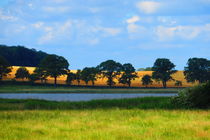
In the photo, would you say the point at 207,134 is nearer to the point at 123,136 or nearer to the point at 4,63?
the point at 123,136

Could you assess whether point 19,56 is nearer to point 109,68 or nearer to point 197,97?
point 109,68

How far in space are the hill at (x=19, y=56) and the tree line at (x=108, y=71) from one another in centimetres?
4558

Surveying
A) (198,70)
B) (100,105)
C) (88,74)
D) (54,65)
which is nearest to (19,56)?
(54,65)

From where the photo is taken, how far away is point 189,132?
15.0 meters

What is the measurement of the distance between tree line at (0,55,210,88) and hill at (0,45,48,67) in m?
45.6

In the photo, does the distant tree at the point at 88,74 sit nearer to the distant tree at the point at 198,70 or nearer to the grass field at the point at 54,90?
the grass field at the point at 54,90

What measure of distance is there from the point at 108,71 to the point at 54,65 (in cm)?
1723

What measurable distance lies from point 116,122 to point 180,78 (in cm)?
13165

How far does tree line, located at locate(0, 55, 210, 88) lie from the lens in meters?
102

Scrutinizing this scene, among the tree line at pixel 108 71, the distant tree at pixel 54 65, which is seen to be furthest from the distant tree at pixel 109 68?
the distant tree at pixel 54 65

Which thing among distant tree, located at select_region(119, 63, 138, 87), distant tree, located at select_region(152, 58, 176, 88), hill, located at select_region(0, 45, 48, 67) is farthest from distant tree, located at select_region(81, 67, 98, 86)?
hill, located at select_region(0, 45, 48, 67)

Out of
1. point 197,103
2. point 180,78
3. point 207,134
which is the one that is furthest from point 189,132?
point 180,78

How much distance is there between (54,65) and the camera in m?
102

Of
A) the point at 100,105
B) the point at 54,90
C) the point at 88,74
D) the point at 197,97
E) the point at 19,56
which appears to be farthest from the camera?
the point at 19,56
